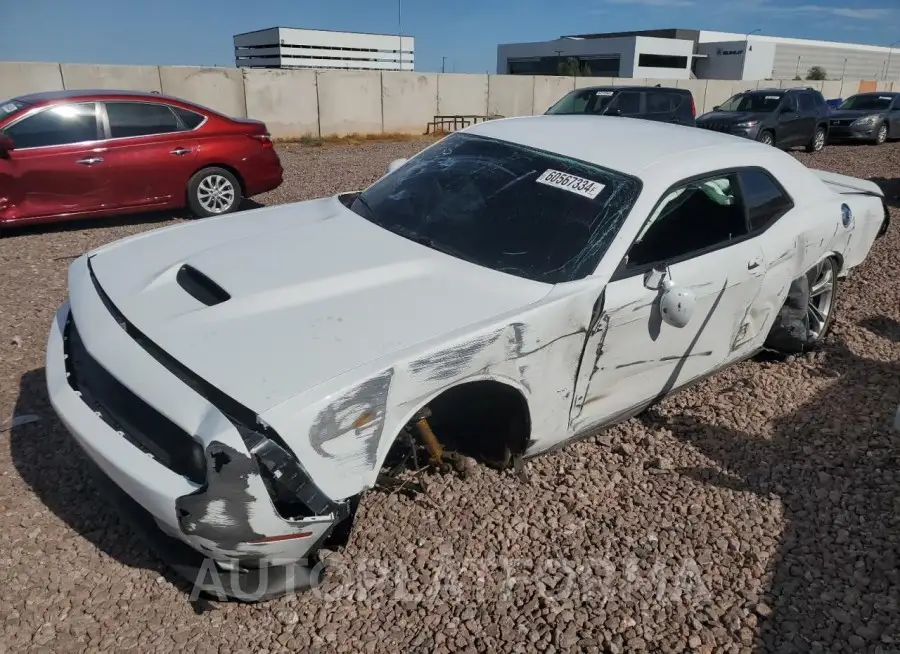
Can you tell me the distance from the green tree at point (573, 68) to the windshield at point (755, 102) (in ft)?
190

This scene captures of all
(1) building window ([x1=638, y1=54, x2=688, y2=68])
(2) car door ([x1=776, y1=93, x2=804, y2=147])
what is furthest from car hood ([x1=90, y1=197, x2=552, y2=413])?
(1) building window ([x1=638, y1=54, x2=688, y2=68])

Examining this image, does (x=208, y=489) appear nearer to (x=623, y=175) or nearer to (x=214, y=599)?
(x=214, y=599)

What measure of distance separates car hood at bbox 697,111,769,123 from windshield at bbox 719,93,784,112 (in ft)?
1.34

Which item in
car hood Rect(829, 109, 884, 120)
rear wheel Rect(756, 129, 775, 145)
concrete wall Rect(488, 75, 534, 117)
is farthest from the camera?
concrete wall Rect(488, 75, 534, 117)

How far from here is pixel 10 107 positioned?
22.4 ft

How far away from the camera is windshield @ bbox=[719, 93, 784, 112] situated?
15297 millimetres

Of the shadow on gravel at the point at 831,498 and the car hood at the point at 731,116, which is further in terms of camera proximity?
the car hood at the point at 731,116

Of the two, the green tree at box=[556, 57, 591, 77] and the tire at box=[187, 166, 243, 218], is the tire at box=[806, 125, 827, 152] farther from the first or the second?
Answer: the green tree at box=[556, 57, 591, 77]

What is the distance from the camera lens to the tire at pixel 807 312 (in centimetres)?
400

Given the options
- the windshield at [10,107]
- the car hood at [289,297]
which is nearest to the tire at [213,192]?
the windshield at [10,107]

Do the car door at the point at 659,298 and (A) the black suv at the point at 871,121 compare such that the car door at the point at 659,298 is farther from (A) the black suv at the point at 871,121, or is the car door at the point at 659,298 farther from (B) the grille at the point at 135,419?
(A) the black suv at the point at 871,121

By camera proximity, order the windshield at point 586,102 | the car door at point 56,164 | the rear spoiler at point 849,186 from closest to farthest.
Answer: the rear spoiler at point 849,186 → the car door at point 56,164 → the windshield at point 586,102

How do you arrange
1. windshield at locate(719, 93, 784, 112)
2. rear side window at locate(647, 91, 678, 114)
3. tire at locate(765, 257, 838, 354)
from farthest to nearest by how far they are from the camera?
windshield at locate(719, 93, 784, 112) < rear side window at locate(647, 91, 678, 114) < tire at locate(765, 257, 838, 354)

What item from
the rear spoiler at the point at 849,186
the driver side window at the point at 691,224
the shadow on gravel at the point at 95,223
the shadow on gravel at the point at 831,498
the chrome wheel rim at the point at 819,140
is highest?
the driver side window at the point at 691,224
